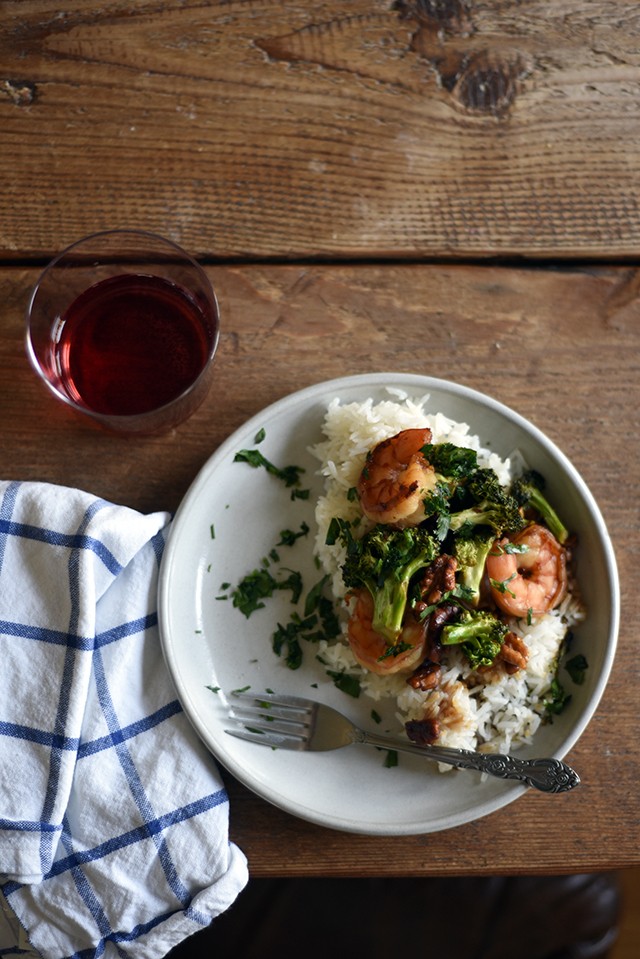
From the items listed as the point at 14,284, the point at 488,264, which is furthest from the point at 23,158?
the point at 488,264

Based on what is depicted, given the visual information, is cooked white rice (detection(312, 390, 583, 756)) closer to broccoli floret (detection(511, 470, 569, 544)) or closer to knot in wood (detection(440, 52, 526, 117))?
broccoli floret (detection(511, 470, 569, 544))

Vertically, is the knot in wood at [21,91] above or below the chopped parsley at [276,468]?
above

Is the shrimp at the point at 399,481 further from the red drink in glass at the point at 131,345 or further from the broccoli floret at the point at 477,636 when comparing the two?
the red drink in glass at the point at 131,345

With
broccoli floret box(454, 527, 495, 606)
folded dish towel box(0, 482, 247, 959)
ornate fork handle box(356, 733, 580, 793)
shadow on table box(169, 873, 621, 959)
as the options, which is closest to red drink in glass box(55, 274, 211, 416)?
folded dish towel box(0, 482, 247, 959)

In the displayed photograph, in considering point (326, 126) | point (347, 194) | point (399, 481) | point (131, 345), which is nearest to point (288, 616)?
point (399, 481)

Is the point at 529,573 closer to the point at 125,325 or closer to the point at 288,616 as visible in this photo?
the point at 288,616

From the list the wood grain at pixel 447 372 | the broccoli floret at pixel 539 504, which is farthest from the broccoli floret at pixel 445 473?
the wood grain at pixel 447 372
